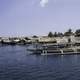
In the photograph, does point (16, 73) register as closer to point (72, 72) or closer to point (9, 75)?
point (9, 75)

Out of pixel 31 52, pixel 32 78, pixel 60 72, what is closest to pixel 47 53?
pixel 31 52

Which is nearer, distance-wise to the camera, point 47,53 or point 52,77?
point 52,77

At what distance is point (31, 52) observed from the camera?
61406 millimetres

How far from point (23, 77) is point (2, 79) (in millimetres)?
2436

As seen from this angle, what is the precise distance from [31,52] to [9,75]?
30.6m

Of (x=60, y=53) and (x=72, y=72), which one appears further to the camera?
(x=60, y=53)

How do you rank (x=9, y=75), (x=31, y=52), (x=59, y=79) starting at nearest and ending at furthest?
1. (x=59, y=79)
2. (x=9, y=75)
3. (x=31, y=52)

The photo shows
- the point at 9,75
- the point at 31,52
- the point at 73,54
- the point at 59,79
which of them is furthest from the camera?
the point at 31,52

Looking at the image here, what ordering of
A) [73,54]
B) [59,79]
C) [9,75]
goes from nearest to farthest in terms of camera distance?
[59,79] → [9,75] → [73,54]

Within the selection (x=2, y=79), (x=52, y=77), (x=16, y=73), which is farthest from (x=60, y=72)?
(x=2, y=79)

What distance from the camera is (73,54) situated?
55062 millimetres

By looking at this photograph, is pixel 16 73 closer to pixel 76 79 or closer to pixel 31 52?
pixel 76 79

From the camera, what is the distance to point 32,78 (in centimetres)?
2894

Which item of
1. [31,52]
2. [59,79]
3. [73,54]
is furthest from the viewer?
[31,52]
